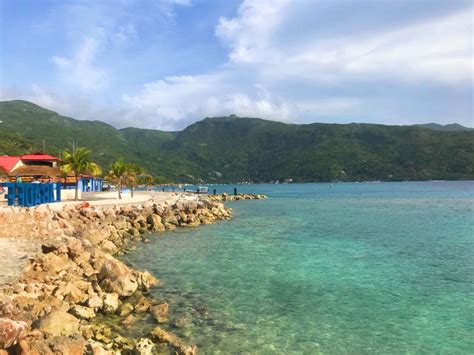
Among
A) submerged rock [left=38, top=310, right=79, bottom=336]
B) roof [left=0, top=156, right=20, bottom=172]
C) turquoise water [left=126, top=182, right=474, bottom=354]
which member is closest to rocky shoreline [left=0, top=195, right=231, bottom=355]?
submerged rock [left=38, top=310, right=79, bottom=336]

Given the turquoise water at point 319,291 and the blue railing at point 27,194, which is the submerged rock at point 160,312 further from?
the blue railing at point 27,194

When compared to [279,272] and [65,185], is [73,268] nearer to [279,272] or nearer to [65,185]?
[279,272]

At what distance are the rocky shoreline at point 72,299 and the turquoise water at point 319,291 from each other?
121cm

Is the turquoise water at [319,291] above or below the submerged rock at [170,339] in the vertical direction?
below

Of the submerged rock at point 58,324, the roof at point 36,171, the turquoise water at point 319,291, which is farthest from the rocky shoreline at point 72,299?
the roof at point 36,171

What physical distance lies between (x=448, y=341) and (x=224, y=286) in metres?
9.15

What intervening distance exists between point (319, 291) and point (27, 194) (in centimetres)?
3278

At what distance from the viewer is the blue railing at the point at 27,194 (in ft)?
120

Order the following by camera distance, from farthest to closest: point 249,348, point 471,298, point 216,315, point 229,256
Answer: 1. point 229,256
2. point 471,298
3. point 216,315
4. point 249,348

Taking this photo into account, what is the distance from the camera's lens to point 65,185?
177 feet

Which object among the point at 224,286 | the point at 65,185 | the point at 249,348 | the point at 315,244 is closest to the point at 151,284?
the point at 224,286

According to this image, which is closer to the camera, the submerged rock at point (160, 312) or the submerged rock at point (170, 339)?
the submerged rock at point (170, 339)

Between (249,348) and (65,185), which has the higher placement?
(65,185)

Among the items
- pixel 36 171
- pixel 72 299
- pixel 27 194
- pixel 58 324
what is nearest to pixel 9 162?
pixel 36 171
